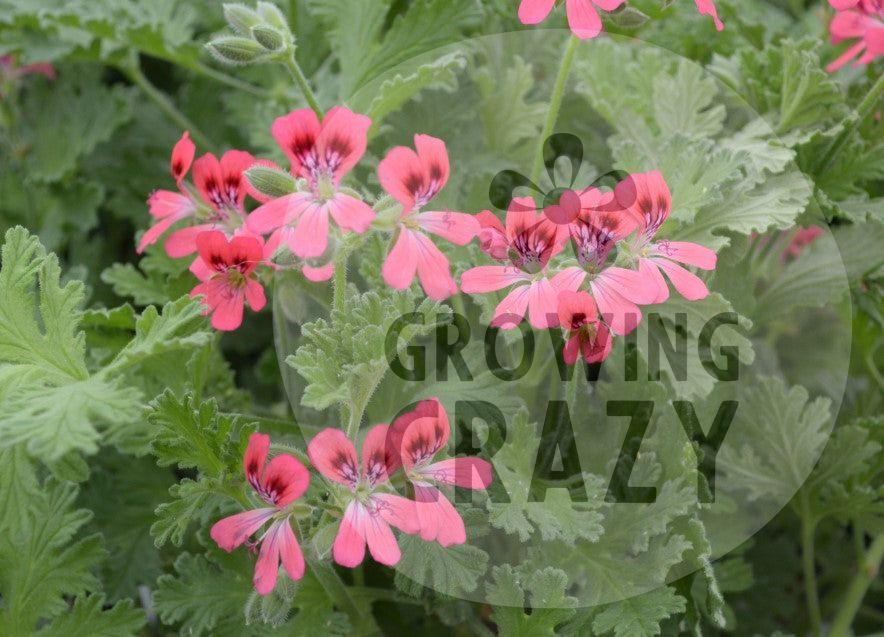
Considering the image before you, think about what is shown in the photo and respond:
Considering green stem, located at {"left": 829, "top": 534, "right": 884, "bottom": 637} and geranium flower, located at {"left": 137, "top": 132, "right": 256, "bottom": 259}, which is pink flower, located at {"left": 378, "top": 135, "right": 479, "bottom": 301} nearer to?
geranium flower, located at {"left": 137, "top": 132, "right": 256, "bottom": 259}

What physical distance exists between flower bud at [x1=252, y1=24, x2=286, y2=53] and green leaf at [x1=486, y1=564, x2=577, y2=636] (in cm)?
57

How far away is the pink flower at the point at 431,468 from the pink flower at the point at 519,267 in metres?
0.11

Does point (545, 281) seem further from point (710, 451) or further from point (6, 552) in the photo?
point (6, 552)

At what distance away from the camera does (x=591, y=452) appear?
1128 millimetres

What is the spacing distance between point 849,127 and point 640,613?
0.61m

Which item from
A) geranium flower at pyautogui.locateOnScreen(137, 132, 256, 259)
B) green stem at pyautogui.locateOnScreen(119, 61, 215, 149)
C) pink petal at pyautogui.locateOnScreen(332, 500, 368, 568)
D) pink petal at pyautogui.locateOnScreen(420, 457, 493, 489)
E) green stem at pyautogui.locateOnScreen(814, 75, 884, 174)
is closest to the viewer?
pink petal at pyautogui.locateOnScreen(332, 500, 368, 568)

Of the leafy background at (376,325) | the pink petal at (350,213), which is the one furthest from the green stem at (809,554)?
the pink petal at (350,213)

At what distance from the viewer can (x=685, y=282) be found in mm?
896

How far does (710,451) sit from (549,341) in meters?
0.23

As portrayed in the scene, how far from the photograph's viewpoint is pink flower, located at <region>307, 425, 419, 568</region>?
837 millimetres

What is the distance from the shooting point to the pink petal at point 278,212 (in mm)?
849

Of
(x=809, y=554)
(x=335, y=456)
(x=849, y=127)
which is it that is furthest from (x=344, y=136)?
(x=809, y=554)

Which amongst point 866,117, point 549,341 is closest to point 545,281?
point 549,341

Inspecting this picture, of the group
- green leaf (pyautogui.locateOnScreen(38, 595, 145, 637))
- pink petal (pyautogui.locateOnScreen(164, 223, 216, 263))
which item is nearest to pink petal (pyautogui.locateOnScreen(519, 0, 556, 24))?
pink petal (pyautogui.locateOnScreen(164, 223, 216, 263))
